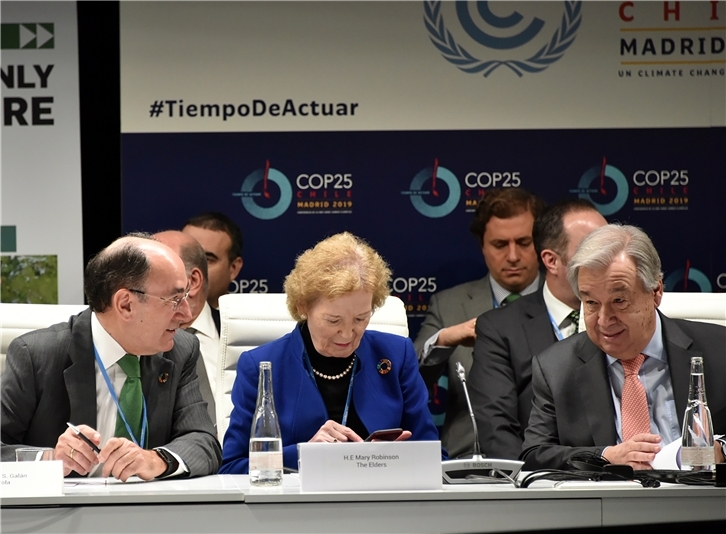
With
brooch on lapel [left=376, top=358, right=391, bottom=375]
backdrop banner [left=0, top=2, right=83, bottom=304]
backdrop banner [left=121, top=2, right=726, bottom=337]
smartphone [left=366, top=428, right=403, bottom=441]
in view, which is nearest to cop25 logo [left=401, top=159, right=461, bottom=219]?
backdrop banner [left=121, top=2, right=726, bottom=337]

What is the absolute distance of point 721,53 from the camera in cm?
525

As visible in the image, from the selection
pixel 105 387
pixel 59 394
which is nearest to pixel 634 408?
pixel 105 387

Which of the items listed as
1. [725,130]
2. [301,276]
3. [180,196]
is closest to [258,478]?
[301,276]

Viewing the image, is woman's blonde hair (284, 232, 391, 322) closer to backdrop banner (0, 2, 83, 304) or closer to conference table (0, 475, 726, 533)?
conference table (0, 475, 726, 533)

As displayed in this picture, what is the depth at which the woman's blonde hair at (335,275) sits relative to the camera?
315 centimetres

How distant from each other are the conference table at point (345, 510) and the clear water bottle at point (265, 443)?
106mm

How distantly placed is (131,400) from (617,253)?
155 centimetres

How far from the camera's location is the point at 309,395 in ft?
10.5

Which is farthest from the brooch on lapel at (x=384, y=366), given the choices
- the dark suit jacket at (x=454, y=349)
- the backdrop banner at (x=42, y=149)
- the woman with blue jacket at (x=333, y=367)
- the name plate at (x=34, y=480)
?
the backdrop banner at (x=42, y=149)

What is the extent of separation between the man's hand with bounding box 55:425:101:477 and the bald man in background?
164cm

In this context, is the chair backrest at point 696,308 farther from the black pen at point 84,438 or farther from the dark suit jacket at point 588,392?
the black pen at point 84,438

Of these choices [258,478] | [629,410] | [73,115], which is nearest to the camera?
[258,478]

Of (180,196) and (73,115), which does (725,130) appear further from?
(73,115)

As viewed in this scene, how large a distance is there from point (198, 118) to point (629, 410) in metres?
2.88
